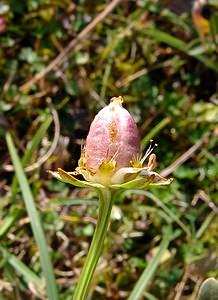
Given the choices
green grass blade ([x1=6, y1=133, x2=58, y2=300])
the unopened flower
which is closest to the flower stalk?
the unopened flower

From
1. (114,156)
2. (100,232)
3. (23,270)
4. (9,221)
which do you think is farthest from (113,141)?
(9,221)

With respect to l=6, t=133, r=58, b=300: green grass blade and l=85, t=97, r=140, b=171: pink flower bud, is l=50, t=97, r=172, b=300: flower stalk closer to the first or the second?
l=85, t=97, r=140, b=171: pink flower bud

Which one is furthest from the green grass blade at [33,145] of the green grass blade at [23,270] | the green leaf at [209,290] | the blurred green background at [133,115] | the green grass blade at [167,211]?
the green leaf at [209,290]

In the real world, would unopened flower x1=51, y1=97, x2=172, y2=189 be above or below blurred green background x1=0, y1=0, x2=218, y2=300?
above

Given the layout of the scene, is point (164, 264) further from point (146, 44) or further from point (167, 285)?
point (146, 44)

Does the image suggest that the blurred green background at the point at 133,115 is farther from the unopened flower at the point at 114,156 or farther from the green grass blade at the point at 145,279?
the unopened flower at the point at 114,156

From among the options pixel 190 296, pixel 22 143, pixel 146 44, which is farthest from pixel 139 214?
pixel 146 44

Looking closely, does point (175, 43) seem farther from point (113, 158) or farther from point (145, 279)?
point (113, 158)
